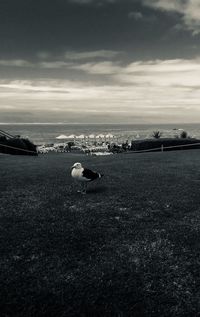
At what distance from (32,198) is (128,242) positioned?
194 inches

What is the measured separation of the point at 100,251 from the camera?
7730 millimetres

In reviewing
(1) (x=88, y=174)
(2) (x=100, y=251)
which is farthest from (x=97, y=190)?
(2) (x=100, y=251)

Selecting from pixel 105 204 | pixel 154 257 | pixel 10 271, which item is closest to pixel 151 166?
pixel 105 204

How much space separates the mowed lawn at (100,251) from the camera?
19.1 feet

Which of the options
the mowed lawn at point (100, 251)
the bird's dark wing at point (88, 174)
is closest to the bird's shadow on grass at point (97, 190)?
the mowed lawn at point (100, 251)

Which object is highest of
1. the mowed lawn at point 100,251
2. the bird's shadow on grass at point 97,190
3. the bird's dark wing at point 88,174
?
the bird's dark wing at point 88,174

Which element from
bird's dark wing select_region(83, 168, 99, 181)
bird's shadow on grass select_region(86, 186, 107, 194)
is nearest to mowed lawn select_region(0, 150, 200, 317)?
bird's shadow on grass select_region(86, 186, 107, 194)

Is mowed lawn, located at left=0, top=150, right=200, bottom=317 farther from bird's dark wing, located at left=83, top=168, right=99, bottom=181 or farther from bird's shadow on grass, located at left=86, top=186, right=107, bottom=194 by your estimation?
bird's dark wing, located at left=83, top=168, right=99, bottom=181

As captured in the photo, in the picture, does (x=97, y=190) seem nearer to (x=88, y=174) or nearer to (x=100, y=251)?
(x=88, y=174)

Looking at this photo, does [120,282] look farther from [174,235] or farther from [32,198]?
[32,198]

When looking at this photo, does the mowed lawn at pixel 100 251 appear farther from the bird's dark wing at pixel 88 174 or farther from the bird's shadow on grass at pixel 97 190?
the bird's dark wing at pixel 88 174

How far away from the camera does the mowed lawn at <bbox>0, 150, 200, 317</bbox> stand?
582cm

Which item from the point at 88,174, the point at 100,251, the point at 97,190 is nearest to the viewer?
the point at 100,251

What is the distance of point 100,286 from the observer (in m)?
6.30
